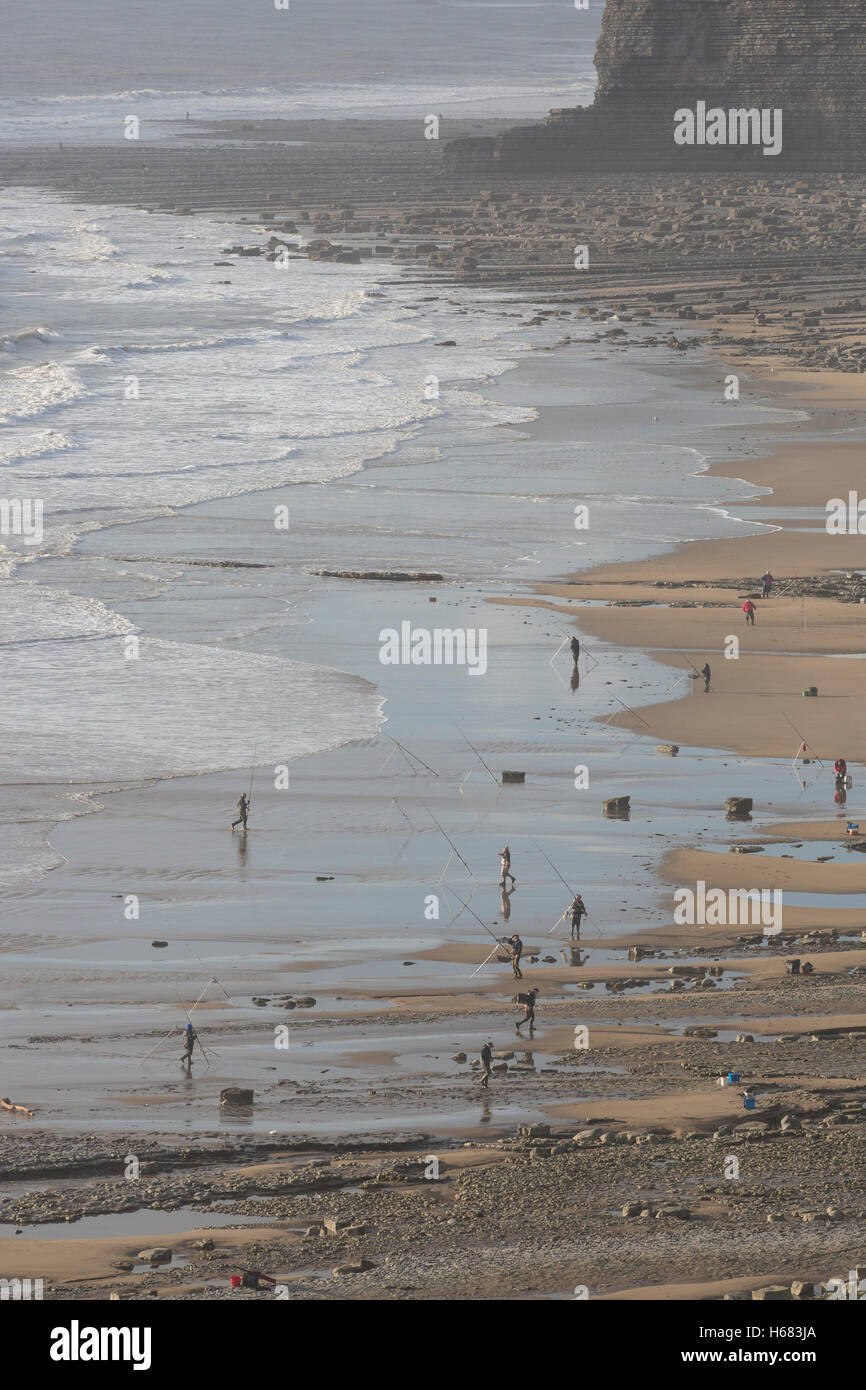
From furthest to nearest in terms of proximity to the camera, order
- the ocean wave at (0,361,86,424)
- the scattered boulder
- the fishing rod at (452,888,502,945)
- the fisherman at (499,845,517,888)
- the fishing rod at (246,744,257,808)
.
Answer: the ocean wave at (0,361,86,424) → the fishing rod at (246,744,257,808) → the fisherman at (499,845,517,888) → the fishing rod at (452,888,502,945) → the scattered boulder

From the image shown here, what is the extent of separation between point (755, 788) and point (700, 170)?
333 ft

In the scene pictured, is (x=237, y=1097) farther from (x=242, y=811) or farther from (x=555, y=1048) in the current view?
(x=242, y=811)

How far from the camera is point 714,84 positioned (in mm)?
118375

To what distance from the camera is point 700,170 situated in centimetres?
12006

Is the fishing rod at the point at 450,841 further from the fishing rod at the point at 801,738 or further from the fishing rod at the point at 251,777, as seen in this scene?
the fishing rod at the point at 801,738

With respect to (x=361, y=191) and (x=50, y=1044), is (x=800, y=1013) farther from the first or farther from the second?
(x=361, y=191)

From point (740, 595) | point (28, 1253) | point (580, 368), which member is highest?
point (580, 368)

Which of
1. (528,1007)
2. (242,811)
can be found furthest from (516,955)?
(242,811)

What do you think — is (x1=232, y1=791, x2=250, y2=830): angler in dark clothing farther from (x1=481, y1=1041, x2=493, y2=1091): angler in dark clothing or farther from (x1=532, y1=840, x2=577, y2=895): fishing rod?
(x1=481, y1=1041, x2=493, y2=1091): angler in dark clothing

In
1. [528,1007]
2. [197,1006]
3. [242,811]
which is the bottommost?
[197,1006]

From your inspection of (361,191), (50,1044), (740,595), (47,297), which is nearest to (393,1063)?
(50,1044)

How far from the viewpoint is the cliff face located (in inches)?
4525

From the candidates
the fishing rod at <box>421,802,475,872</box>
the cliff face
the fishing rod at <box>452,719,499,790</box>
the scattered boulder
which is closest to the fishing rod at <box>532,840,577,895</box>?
the fishing rod at <box>421,802,475,872</box>
